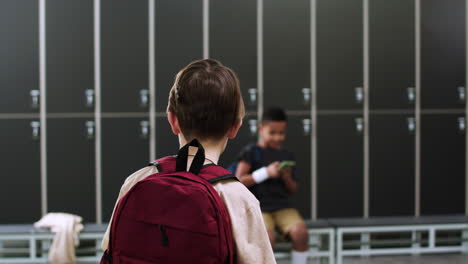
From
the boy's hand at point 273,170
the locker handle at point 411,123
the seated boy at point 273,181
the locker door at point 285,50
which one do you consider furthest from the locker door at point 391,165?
the boy's hand at point 273,170

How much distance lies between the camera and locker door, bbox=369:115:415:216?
393cm

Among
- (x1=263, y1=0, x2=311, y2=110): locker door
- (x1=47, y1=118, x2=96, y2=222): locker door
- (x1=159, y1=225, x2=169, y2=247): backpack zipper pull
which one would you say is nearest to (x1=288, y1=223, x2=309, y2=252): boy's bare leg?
(x1=263, y1=0, x2=311, y2=110): locker door

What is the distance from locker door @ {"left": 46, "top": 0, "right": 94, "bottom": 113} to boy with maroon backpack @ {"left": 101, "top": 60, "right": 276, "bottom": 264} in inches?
121

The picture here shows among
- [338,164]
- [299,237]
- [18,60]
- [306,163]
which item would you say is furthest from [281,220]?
[18,60]

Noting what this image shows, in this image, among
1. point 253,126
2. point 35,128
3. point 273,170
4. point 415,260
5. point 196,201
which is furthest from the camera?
point 253,126

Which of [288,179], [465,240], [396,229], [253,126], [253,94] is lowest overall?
[465,240]

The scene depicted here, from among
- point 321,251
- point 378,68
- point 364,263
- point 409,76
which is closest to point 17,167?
point 321,251

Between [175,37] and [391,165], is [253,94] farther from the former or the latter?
[391,165]

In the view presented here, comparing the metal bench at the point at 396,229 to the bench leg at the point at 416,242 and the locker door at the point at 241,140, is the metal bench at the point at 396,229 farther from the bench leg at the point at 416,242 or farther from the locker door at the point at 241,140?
the locker door at the point at 241,140

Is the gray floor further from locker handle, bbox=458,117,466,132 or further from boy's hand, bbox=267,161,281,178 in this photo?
locker handle, bbox=458,117,466,132

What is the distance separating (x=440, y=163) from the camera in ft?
13.1

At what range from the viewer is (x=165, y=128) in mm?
3814

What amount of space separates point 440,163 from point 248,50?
1.88m

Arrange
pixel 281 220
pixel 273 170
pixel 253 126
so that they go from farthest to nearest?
1. pixel 253 126
2. pixel 281 220
3. pixel 273 170
